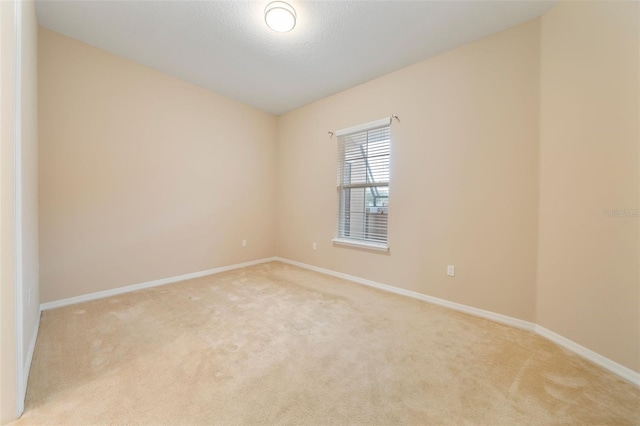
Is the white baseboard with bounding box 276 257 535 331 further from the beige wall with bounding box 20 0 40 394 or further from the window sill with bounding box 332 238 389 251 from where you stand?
the beige wall with bounding box 20 0 40 394

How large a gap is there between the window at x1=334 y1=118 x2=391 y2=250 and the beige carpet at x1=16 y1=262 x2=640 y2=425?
118cm

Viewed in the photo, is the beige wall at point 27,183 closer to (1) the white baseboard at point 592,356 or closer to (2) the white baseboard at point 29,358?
(2) the white baseboard at point 29,358

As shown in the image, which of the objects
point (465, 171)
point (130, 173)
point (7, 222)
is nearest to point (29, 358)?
point (7, 222)

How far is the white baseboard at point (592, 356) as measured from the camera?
156cm

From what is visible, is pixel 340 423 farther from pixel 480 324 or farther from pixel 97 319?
pixel 97 319

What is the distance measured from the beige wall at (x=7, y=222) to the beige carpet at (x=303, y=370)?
0.64 feet

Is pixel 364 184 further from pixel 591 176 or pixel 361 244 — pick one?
pixel 591 176

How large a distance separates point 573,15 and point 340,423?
330 cm

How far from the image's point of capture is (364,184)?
3498 mm

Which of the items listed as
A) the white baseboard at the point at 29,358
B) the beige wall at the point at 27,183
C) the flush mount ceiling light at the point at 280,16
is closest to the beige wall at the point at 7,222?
the white baseboard at the point at 29,358

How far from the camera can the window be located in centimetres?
328

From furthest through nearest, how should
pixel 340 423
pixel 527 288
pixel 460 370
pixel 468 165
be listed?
pixel 468 165, pixel 527 288, pixel 460 370, pixel 340 423

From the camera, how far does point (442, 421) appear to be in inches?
49.2

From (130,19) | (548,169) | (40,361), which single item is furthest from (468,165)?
(40,361)
